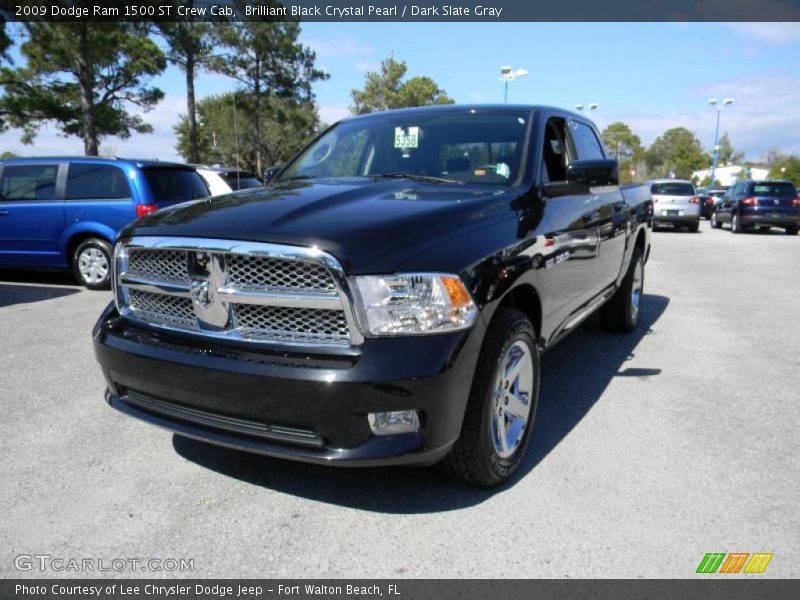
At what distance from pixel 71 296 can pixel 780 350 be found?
7706mm

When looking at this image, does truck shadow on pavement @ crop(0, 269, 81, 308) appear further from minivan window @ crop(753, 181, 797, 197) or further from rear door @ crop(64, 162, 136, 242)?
minivan window @ crop(753, 181, 797, 197)

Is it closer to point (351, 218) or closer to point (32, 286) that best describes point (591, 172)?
point (351, 218)

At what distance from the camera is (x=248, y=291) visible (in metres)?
2.44

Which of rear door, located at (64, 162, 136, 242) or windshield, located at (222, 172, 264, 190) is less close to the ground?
windshield, located at (222, 172, 264, 190)

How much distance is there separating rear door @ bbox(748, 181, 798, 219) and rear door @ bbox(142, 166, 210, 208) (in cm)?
1690

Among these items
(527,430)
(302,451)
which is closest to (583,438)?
(527,430)

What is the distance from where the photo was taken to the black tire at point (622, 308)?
5660 mm

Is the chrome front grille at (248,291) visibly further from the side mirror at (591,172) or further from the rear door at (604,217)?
the rear door at (604,217)

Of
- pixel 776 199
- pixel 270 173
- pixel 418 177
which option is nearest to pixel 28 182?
pixel 270 173

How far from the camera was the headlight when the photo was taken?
2316 mm

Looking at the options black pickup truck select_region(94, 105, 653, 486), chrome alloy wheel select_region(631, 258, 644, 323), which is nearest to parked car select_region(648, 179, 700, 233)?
chrome alloy wheel select_region(631, 258, 644, 323)
